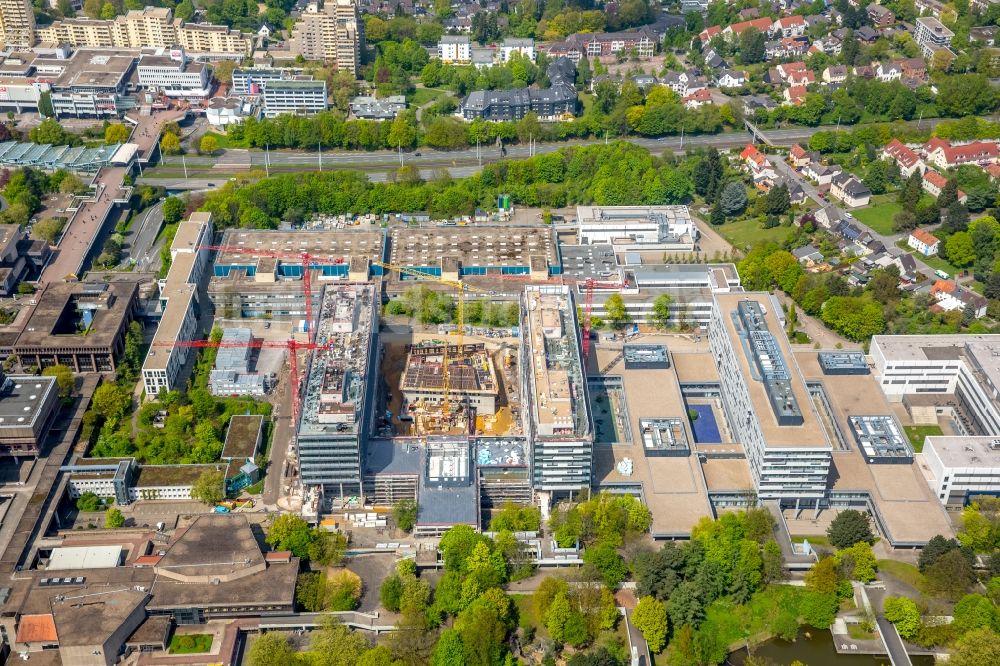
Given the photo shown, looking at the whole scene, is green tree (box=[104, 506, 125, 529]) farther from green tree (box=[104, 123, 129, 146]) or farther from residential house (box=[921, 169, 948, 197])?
residential house (box=[921, 169, 948, 197])

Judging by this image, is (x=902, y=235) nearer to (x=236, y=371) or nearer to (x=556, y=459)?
(x=556, y=459)

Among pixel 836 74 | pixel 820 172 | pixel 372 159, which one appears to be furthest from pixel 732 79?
pixel 372 159

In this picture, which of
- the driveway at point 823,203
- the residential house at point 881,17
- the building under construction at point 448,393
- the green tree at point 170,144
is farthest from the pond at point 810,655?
the residential house at point 881,17

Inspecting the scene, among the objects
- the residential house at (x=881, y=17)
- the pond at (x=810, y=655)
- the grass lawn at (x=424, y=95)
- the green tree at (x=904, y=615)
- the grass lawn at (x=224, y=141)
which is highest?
the residential house at (x=881, y=17)

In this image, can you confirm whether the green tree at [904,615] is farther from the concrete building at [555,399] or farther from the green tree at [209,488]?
the green tree at [209,488]

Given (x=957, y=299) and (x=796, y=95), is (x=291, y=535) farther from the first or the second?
(x=796, y=95)

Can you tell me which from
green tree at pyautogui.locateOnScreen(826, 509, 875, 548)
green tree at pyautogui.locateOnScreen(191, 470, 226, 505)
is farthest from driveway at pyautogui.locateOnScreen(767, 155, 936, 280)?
green tree at pyautogui.locateOnScreen(191, 470, 226, 505)
